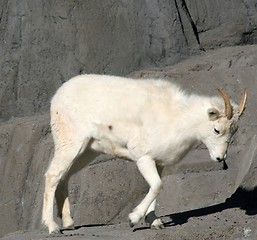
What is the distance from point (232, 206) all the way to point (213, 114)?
4.78ft

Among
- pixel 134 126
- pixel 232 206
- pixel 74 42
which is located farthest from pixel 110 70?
pixel 134 126

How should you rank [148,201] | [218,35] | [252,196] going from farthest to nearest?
[218,35]
[252,196]
[148,201]

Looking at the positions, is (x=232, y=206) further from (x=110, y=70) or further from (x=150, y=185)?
(x=110, y=70)

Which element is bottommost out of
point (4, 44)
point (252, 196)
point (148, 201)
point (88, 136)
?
point (252, 196)

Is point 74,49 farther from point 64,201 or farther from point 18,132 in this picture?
point 64,201

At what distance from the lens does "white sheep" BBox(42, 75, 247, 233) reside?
27.5 feet

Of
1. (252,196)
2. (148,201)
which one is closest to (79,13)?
(252,196)

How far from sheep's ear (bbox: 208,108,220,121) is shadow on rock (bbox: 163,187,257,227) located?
3.46ft

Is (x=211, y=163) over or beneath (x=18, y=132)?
beneath

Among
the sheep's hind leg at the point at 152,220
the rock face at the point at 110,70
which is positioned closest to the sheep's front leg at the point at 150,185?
the sheep's hind leg at the point at 152,220

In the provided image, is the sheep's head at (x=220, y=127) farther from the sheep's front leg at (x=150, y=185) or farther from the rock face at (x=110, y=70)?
the rock face at (x=110, y=70)

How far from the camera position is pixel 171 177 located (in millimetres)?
10695

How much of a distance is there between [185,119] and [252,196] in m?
1.71

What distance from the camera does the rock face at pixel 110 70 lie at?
10883mm
